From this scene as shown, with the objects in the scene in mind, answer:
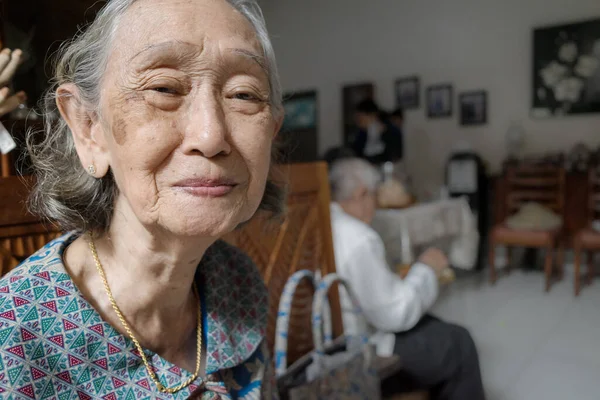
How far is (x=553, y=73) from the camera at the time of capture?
4035 millimetres

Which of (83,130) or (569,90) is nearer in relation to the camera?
(83,130)

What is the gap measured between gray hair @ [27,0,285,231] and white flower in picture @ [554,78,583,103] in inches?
158

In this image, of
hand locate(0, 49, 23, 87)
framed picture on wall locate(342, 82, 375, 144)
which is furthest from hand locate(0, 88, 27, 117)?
framed picture on wall locate(342, 82, 375, 144)

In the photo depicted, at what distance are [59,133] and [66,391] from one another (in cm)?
32

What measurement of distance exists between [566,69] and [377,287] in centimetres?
344

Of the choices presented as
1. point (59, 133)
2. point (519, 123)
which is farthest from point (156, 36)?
point (519, 123)

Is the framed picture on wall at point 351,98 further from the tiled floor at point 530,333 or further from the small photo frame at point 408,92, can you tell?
the tiled floor at point 530,333

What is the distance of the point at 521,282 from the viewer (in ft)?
11.6

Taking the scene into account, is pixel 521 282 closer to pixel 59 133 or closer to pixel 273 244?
pixel 273 244

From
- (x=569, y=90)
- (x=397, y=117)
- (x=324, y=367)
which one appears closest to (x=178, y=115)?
(x=324, y=367)

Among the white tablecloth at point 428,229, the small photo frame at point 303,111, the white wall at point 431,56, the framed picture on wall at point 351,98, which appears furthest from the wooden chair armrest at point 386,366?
the small photo frame at point 303,111

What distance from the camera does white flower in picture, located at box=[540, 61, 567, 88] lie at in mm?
4004

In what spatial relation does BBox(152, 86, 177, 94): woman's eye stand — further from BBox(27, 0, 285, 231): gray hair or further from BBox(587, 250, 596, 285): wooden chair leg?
BBox(587, 250, 596, 285): wooden chair leg

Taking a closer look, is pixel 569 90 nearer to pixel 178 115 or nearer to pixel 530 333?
pixel 530 333
